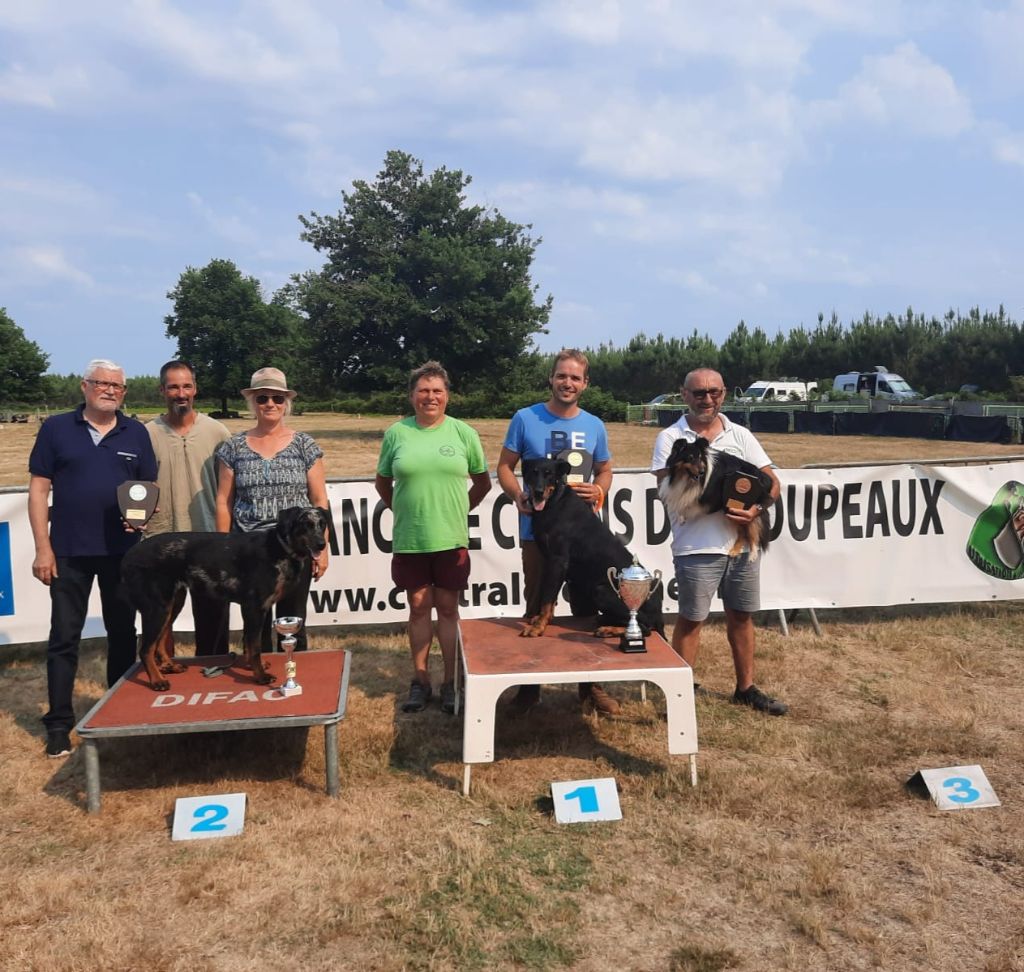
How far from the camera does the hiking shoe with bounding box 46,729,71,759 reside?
428 centimetres

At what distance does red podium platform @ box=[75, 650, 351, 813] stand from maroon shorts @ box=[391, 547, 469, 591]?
624 mm

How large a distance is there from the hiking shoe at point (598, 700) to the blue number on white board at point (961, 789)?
1.79 meters

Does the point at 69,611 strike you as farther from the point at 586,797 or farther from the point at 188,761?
the point at 586,797

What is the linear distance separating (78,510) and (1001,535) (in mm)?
6876

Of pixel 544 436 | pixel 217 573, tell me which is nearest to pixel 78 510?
pixel 217 573

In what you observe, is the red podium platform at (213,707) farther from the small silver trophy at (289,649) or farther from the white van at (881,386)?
the white van at (881,386)

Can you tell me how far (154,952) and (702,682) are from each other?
11.9ft

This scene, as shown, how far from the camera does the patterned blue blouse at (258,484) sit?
429cm

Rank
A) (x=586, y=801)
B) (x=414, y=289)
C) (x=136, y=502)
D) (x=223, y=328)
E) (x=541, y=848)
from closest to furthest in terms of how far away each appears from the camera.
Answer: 1. (x=541, y=848)
2. (x=586, y=801)
3. (x=136, y=502)
4. (x=414, y=289)
5. (x=223, y=328)

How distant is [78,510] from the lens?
4211mm

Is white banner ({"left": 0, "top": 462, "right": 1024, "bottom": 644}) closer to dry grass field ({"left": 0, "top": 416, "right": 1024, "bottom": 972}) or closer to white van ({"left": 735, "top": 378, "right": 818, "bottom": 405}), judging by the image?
dry grass field ({"left": 0, "top": 416, "right": 1024, "bottom": 972})

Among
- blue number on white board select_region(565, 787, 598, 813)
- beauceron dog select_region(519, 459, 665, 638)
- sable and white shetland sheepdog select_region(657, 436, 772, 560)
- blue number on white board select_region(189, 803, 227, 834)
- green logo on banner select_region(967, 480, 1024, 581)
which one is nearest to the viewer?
blue number on white board select_region(189, 803, 227, 834)

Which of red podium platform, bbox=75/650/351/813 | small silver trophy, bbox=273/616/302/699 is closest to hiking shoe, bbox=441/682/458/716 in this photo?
red podium platform, bbox=75/650/351/813

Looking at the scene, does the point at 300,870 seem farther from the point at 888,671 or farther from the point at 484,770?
the point at 888,671
